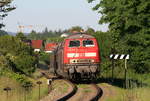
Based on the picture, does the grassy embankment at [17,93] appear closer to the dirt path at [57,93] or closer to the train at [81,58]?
the dirt path at [57,93]

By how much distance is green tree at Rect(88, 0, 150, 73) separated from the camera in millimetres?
29500

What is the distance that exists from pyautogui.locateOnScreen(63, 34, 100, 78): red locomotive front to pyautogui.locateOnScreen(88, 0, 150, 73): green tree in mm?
6368

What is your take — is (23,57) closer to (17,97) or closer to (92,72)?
(92,72)

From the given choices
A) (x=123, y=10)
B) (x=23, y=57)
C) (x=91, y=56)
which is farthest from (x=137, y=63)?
(x=23, y=57)

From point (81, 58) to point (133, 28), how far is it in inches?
330

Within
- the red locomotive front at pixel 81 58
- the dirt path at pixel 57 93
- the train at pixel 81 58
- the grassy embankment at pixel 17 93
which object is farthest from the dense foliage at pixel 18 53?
the dirt path at pixel 57 93

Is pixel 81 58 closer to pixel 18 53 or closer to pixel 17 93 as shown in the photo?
pixel 17 93

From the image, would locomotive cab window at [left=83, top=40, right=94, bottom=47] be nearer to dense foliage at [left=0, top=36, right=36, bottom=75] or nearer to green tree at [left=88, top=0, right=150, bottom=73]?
green tree at [left=88, top=0, right=150, bottom=73]

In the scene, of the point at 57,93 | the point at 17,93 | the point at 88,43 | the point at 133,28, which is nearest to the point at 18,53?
the point at 133,28

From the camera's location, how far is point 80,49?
24250 millimetres

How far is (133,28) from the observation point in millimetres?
30844

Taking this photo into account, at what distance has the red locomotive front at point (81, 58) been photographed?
77.8ft

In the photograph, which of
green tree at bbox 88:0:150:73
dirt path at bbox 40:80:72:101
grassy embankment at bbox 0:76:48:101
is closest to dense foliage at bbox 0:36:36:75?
green tree at bbox 88:0:150:73

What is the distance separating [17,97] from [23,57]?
3084cm
